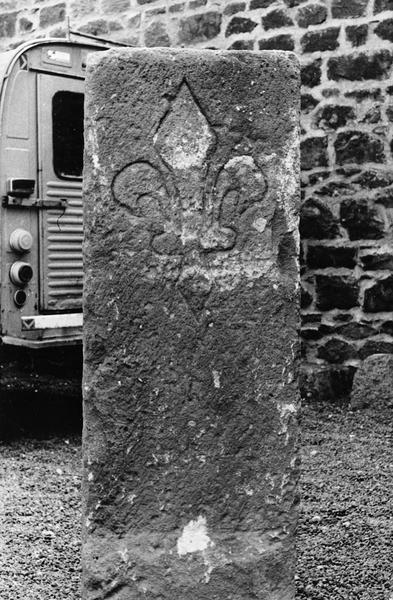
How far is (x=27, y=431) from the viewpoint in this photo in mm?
5820

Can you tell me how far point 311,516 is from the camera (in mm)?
4113

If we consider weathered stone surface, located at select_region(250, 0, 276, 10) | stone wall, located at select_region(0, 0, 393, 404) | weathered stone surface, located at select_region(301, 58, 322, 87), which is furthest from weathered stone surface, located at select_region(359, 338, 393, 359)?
weathered stone surface, located at select_region(250, 0, 276, 10)

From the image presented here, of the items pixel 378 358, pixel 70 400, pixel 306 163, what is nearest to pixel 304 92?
pixel 306 163

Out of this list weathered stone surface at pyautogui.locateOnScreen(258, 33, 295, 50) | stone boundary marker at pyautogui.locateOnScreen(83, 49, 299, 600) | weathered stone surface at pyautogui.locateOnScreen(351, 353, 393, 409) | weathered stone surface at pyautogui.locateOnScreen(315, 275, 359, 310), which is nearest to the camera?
stone boundary marker at pyautogui.locateOnScreen(83, 49, 299, 600)

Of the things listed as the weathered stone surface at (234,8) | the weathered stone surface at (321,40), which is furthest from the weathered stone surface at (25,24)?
the weathered stone surface at (321,40)

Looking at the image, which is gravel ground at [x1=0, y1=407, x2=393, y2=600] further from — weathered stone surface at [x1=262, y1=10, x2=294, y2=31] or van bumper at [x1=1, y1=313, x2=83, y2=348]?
weathered stone surface at [x1=262, y1=10, x2=294, y2=31]

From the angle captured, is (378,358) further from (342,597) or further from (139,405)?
(139,405)

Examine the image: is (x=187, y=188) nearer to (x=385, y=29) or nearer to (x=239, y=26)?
(x=385, y=29)

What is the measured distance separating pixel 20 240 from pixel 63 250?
384 mm

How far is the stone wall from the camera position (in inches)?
263

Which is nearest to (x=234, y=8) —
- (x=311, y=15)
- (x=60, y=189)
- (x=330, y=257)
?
(x=311, y=15)

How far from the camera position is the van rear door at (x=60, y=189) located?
5.72 m

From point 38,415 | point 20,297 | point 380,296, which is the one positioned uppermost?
point 20,297

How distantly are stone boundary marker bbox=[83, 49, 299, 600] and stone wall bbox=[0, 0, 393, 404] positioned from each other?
395 centimetres
